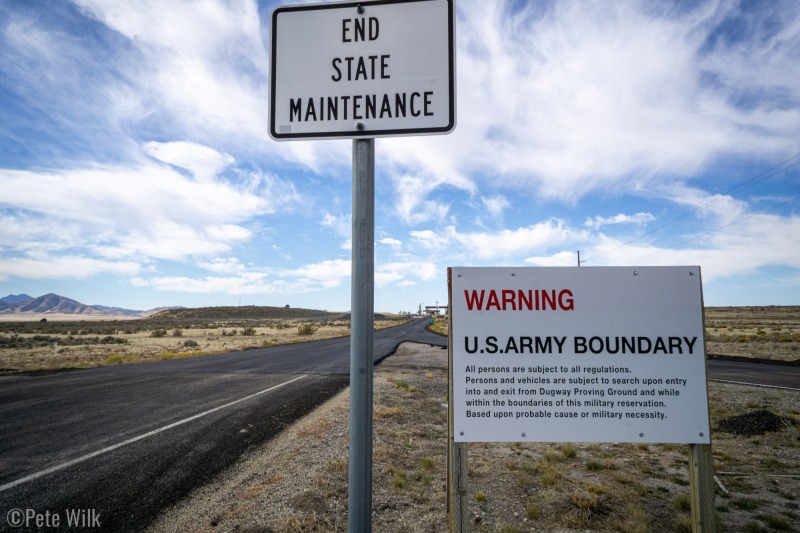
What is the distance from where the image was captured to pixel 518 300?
2328mm

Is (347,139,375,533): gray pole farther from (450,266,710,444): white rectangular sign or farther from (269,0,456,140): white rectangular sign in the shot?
(450,266,710,444): white rectangular sign

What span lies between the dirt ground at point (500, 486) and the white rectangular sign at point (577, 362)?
88.7 inches

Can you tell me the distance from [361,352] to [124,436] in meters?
6.70

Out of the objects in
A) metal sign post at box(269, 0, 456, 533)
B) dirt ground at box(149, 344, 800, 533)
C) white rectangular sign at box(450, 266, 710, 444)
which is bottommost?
dirt ground at box(149, 344, 800, 533)

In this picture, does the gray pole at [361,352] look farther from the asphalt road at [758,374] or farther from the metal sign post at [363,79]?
the asphalt road at [758,374]

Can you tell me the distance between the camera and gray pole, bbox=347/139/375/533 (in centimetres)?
153

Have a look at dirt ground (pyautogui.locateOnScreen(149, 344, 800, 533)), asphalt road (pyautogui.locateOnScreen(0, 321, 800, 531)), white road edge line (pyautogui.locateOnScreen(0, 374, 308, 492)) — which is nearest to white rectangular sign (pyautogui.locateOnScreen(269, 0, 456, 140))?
dirt ground (pyautogui.locateOnScreen(149, 344, 800, 533))

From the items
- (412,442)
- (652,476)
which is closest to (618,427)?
(652,476)

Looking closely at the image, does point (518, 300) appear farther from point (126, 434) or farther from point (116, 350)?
point (116, 350)

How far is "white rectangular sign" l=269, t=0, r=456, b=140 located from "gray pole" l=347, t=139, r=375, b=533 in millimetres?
249

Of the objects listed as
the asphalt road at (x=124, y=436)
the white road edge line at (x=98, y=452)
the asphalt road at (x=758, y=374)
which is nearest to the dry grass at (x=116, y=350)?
the asphalt road at (x=124, y=436)

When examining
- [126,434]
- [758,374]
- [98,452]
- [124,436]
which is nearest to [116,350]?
[126,434]

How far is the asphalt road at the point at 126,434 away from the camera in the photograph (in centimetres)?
409

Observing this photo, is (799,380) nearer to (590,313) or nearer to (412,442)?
(412,442)
